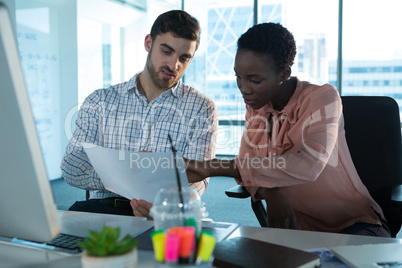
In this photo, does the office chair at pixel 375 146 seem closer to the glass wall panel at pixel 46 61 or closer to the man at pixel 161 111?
the man at pixel 161 111

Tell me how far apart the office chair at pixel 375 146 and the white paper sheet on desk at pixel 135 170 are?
35 centimetres

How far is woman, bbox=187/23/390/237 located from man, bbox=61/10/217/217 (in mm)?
346

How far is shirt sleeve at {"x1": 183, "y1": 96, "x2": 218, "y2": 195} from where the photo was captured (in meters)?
1.77

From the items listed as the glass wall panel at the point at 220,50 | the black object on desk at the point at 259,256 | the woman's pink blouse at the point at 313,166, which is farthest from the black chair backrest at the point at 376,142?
the glass wall panel at the point at 220,50

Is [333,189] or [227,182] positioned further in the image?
[227,182]

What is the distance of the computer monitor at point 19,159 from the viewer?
61cm

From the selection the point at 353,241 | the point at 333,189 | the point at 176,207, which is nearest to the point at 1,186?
the point at 176,207

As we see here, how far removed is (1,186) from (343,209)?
111 cm

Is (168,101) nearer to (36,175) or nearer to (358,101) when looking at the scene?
(358,101)

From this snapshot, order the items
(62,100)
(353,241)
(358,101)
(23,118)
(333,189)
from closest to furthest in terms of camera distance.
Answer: (23,118) → (353,241) → (333,189) → (358,101) → (62,100)

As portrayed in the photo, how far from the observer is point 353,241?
1.01m

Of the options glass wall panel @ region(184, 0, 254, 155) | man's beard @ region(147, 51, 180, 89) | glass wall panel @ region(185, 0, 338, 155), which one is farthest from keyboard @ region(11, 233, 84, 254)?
glass wall panel @ region(184, 0, 254, 155)

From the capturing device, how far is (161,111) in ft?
6.06

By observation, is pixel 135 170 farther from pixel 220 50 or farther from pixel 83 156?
pixel 220 50
